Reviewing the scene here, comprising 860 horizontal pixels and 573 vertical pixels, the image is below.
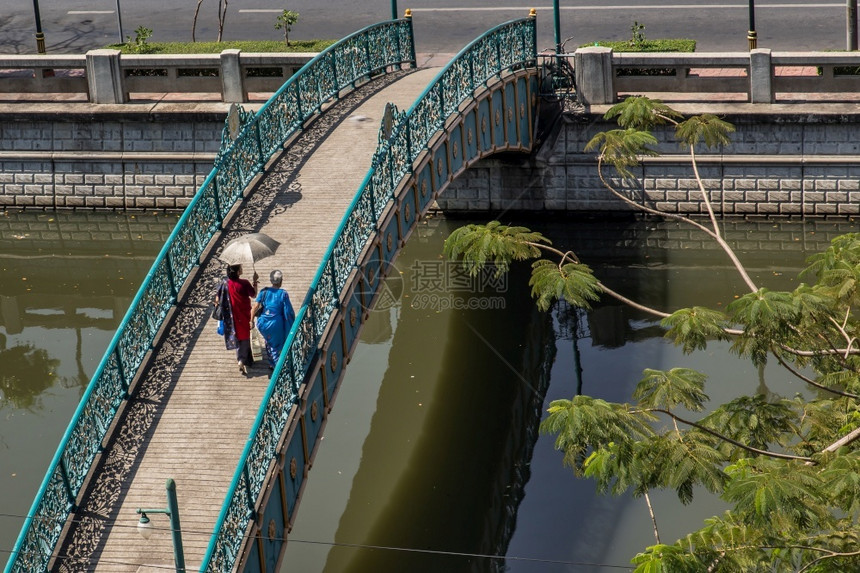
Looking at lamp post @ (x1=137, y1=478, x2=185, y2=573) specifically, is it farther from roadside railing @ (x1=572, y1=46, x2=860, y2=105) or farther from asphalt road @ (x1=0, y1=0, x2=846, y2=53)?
asphalt road @ (x1=0, y1=0, x2=846, y2=53)

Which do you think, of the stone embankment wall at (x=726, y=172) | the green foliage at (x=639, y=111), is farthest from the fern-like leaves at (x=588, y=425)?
the stone embankment wall at (x=726, y=172)

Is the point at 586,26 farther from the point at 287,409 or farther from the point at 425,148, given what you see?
the point at 287,409

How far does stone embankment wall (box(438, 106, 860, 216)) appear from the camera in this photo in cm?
2198

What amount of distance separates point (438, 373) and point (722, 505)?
5232 millimetres

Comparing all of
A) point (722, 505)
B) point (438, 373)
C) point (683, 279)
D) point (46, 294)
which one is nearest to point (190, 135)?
point (46, 294)

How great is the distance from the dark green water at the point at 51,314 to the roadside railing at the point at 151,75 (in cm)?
239

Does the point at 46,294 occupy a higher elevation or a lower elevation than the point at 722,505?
higher

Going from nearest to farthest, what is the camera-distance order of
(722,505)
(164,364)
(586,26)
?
1. (164,364)
2. (722,505)
3. (586,26)

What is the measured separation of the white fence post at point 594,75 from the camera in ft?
73.1

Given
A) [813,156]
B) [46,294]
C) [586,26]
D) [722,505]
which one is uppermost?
[586,26]

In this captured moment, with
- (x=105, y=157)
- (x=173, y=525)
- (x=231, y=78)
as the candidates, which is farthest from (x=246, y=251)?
(x=105, y=157)

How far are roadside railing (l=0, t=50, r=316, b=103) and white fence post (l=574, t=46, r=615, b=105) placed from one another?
471 cm

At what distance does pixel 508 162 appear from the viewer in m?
23.4

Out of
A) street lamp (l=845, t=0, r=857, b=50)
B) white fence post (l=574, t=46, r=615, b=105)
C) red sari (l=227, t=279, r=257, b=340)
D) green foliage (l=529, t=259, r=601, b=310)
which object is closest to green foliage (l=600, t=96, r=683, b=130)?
green foliage (l=529, t=259, r=601, b=310)
